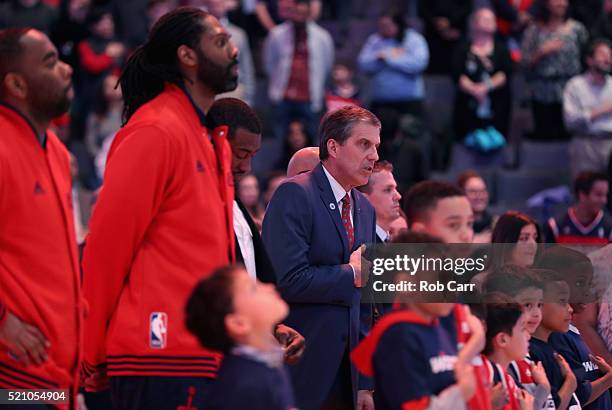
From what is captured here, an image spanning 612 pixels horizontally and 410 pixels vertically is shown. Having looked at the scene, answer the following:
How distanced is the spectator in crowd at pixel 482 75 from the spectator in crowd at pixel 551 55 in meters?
0.27

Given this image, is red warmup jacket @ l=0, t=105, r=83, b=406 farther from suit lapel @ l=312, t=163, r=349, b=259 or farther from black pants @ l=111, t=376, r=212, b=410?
suit lapel @ l=312, t=163, r=349, b=259

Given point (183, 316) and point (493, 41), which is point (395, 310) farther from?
point (493, 41)

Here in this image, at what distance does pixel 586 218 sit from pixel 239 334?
6.67m

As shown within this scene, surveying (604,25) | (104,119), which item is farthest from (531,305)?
(104,119)

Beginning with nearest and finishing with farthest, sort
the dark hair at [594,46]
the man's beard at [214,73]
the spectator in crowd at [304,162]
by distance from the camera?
the man's beard at [214,73] → the spectator in crowd at [304,162] → the dark hair at [594,46]

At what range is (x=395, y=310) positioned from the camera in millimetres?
4668

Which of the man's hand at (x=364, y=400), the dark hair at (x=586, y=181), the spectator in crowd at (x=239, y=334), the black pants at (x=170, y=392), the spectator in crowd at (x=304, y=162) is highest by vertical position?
the spectator in crowd at (x=239, y=334)

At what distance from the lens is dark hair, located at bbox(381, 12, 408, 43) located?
13523mm

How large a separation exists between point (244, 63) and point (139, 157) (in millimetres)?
9089

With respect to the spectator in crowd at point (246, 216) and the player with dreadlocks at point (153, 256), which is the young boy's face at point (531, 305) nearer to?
the spectator in crowd at point (246, 216)

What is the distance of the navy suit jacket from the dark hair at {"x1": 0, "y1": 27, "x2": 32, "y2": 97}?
176 centimetres

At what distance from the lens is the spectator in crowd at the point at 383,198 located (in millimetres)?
6969

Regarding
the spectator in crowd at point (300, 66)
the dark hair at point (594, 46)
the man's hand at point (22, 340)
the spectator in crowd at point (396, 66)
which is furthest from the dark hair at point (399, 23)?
the man's hand at point (22, 340)

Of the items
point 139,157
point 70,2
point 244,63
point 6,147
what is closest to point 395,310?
point 139,157
